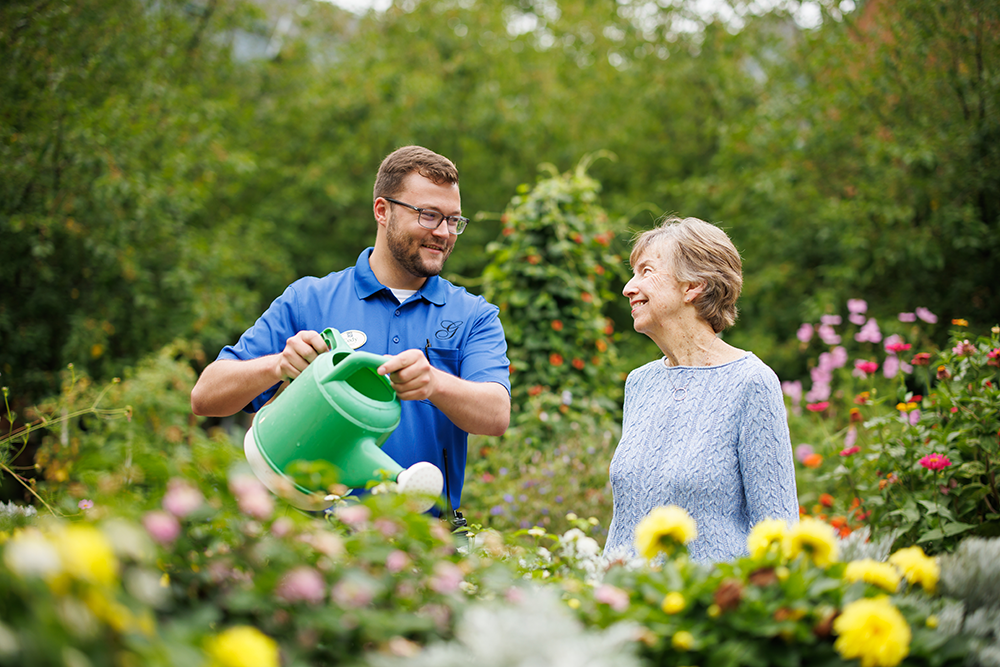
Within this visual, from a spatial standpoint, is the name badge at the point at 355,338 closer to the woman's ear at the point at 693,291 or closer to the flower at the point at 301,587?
the woman's ear at the point at 693,291

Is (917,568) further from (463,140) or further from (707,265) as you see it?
(463,140)

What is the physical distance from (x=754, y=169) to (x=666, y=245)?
18.0 feet

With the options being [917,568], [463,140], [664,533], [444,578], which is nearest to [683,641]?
[664,533]

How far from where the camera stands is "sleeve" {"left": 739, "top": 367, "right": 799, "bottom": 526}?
1.67 m

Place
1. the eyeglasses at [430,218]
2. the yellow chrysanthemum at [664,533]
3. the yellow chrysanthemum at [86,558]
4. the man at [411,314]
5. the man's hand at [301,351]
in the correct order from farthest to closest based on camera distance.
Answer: the eyeglasses at [430,218]
the man at [411,314]
the man's hand at [301,351]
the yellow chrysanthemum at [664,533]
the yellow chrysanthemum at [86,558]

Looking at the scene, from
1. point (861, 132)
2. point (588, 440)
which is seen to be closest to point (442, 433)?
point (588, 440)

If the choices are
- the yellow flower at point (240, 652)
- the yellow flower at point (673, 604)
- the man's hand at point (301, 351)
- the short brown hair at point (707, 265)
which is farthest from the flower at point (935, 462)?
the yellow flower at point (240, 652)

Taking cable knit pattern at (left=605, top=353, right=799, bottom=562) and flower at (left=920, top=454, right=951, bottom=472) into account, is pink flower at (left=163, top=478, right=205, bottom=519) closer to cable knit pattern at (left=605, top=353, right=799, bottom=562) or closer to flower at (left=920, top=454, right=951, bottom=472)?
cable knit pattern at (left=605, top=353, right=799, bottom=562)

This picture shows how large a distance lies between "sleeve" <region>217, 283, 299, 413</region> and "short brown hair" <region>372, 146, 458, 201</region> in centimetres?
40

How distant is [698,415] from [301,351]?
1019 millimetres

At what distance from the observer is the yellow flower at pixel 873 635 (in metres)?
0.84

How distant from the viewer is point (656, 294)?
6.27 feet

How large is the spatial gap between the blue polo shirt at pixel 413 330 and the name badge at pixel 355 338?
Answer: 0.03 m

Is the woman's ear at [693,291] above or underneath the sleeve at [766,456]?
above
